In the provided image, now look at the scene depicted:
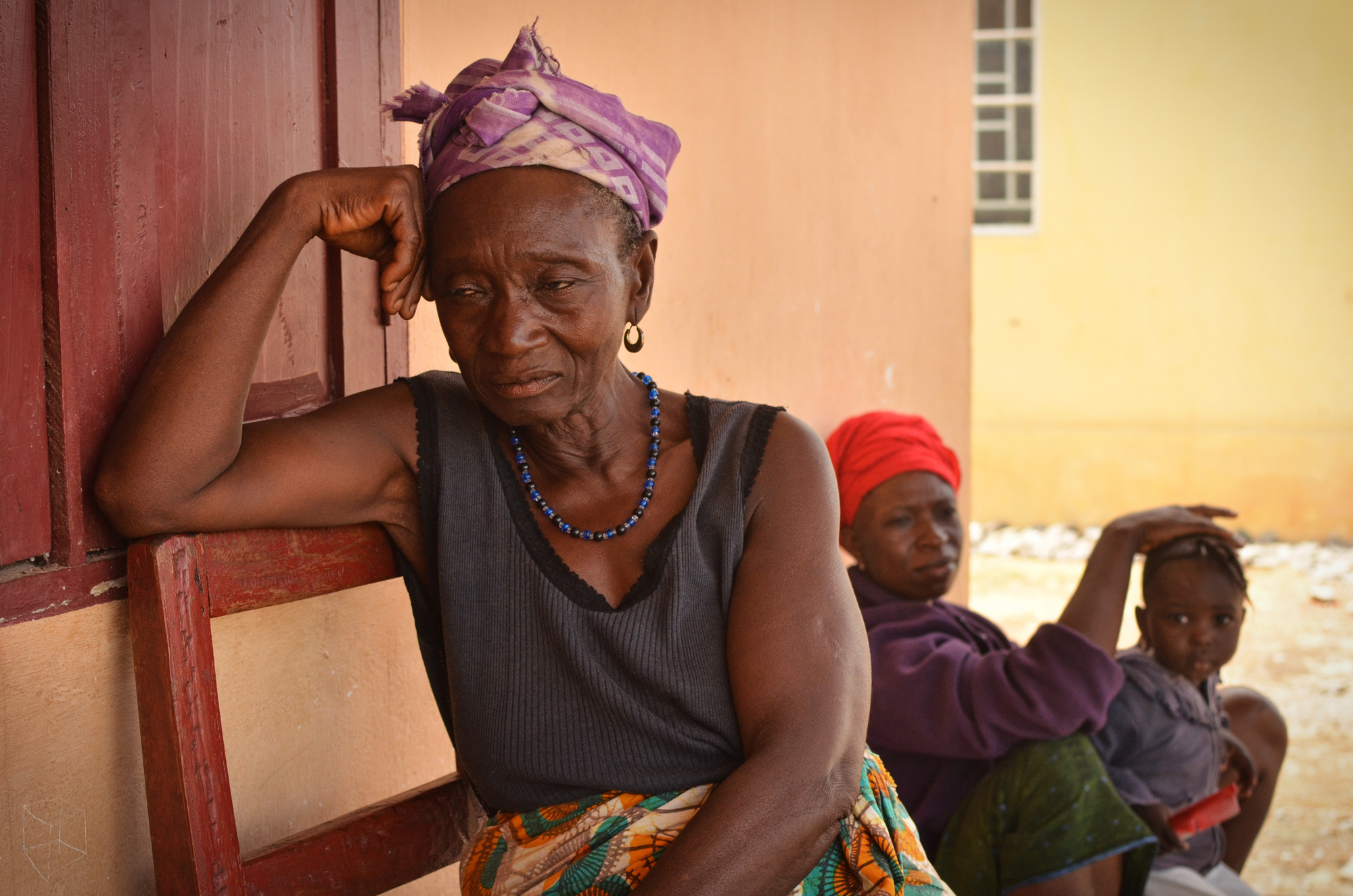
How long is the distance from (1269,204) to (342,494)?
9800 mm

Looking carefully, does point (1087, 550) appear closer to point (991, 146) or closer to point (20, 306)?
point (991, 146)

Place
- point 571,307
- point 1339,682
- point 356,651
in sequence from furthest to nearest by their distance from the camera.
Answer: point 1339,682, point 356,651, point 571,307

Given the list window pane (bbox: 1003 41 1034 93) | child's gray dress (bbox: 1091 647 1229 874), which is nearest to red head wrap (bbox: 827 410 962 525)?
child's gray dress (bbox: 1091 647 1229 874)

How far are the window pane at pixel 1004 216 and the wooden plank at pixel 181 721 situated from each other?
9587 mm

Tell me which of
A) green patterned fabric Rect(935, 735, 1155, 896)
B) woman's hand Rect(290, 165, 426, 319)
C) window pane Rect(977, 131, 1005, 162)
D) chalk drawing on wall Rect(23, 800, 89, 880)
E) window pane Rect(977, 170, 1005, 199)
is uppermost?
window pane Rect(977, 131, 1005, 162)

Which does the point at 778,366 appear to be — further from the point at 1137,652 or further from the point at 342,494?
the point at 342,494

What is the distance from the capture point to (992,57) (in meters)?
10.2

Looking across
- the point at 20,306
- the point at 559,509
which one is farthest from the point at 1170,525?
the point at 20,306

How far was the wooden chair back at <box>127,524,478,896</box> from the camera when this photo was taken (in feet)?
4.64

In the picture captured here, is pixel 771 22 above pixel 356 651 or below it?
above

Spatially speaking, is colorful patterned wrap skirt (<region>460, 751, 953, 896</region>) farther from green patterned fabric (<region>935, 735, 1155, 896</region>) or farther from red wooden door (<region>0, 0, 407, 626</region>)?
green patterned fabric (<region>935, 735, 1155, 896</region>)

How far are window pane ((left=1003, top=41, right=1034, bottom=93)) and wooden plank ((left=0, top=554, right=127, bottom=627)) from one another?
9.96m

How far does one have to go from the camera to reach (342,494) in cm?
163

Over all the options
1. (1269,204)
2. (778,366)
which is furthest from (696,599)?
(1269,204)
